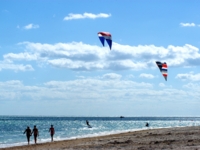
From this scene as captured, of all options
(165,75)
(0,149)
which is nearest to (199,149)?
(165,75)

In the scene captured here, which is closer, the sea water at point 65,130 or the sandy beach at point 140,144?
the sandy beach at point 140,144

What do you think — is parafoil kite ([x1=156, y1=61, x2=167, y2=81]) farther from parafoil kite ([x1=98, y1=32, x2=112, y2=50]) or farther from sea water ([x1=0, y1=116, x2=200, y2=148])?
sea water ([x1=0, y1=116, x2=200, y2=148])

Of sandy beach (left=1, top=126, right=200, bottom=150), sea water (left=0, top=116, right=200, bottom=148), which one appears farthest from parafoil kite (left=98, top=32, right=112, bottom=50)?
sea water (left=0, top=116, right=200, bottom=148)

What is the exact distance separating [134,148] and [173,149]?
2014 millimetres

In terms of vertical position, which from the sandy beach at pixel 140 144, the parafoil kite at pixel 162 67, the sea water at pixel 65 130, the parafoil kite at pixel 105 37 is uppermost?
the parafoil kite at pixel 105 37

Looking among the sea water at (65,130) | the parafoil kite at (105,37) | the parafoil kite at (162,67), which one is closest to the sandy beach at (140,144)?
the parafoil kite at (162,67)

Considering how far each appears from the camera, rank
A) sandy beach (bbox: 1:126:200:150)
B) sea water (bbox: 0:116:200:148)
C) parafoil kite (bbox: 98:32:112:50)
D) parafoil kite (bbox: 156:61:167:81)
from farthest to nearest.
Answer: sea water (bbox: 0:116:200:148)
parafoil kite (bbox: 156:61:167:81)
parafoil kite (bbox: 98:32:112:50)
sandy beach (bbox: 1:126:200:150)

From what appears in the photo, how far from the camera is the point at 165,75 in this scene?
2417 cm

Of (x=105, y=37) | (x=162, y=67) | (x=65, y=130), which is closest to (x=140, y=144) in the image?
(x=105, y=37)

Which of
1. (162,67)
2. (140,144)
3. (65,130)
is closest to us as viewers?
(140,144)

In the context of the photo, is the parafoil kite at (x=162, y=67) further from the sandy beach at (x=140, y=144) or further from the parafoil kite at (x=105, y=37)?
the parafoil kite at (x=105, y=37)

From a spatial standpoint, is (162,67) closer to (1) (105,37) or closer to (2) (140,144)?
(1) (105,37)

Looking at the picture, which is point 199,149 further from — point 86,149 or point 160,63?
point 160,63

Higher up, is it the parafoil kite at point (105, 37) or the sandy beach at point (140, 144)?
the parafoil kite at point (105, 37)
